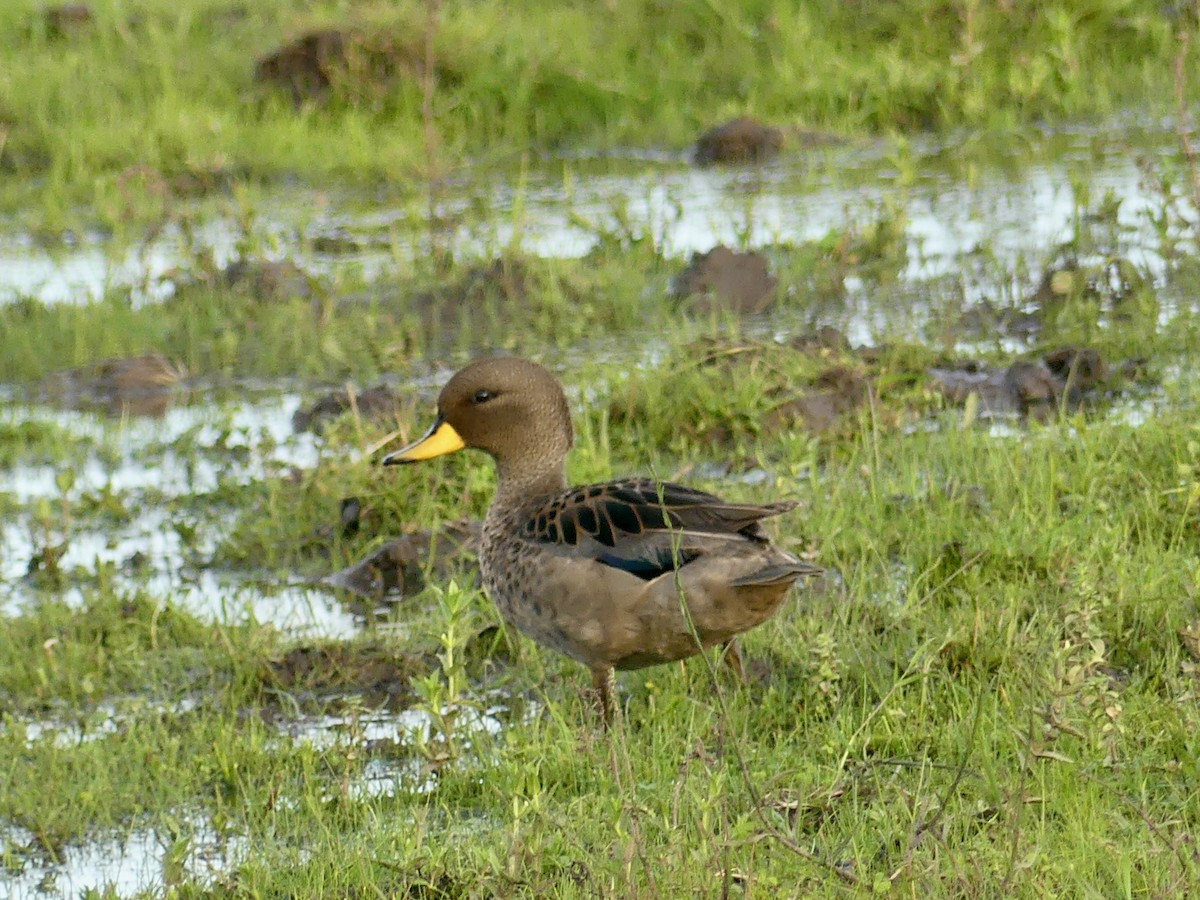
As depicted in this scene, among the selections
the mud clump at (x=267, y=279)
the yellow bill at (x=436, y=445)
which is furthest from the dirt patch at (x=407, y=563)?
the mud clump at (x=267, y=279)

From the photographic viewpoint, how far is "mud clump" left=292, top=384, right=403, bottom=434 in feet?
21.1

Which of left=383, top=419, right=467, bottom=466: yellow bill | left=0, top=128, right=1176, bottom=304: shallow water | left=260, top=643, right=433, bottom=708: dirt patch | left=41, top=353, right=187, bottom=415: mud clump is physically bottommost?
left=260, top=643, right=433, bottom=708: dirt patch

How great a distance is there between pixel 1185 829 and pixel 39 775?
2496 mm

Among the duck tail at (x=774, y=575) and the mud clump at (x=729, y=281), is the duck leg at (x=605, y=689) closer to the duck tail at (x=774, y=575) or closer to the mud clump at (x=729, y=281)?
the duck tail at (x=774, y=575)

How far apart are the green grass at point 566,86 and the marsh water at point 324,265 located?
0.32 meters

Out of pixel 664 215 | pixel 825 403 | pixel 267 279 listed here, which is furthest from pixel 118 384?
pixel 825 403

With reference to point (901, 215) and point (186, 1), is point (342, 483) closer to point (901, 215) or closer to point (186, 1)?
point (901, 215)

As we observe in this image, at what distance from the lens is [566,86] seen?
1069 centimetres

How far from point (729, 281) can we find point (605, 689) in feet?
11.8

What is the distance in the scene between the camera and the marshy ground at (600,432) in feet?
12.0

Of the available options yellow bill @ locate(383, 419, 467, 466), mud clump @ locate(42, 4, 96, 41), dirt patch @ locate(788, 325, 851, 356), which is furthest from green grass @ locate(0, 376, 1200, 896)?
mud clump @ locate(42, 4, 96, 41)

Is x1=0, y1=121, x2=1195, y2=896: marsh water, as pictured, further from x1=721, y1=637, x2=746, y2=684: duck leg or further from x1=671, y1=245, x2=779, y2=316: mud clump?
x1=721, y1=637, x2=746, y2=684: duck leg

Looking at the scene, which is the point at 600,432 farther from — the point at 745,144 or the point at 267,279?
the point at 745,144

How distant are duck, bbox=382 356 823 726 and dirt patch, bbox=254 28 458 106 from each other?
250 inches
